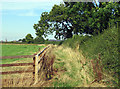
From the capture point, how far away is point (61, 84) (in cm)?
621

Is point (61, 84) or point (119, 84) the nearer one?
point (119, 84)

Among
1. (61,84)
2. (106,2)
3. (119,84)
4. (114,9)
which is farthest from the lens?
(106,2)

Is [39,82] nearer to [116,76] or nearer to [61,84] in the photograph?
[61,84]

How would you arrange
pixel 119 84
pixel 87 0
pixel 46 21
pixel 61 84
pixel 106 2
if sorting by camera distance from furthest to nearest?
1. pixel 46 21
2. pixel 87 0
3. pixel 106 2
4. pixel 61 84
5. pixel 119 84

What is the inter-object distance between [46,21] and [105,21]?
2045 cm

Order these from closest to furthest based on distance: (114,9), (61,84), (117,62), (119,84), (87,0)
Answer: (119,84) → (61,84) → (117,62) → (114,9) → (87,0)

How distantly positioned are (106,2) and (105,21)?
329 cm

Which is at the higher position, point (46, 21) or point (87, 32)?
point (46, 21)

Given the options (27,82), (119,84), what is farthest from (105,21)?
(27,82)

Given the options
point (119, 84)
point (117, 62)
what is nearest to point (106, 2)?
point (117, 62)

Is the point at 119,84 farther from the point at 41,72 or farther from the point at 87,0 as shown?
the point at 87,0

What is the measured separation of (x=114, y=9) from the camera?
18.4 meters

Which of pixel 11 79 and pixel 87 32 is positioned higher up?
pixel 87 32

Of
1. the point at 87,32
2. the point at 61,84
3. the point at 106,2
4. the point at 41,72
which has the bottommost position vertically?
the point at 61,84
